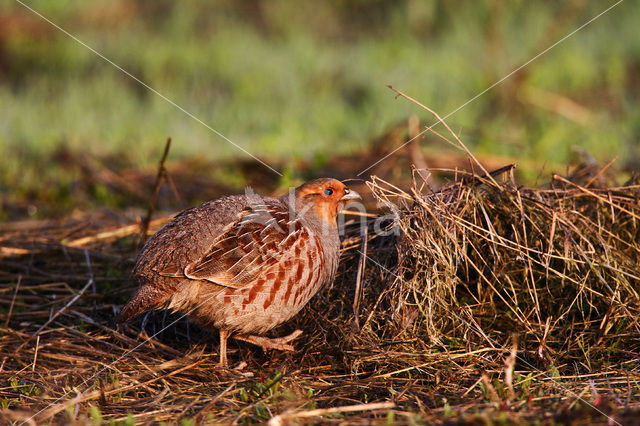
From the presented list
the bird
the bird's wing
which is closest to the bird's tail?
the bird

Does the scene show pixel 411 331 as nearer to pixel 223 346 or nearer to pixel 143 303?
pixel 223 346

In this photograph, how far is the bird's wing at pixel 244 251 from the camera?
367cm

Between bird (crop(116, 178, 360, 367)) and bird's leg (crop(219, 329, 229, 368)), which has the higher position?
bird (crop(116, 178, 360, 367))

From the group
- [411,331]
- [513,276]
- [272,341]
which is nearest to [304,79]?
[513,276]

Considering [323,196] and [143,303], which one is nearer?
[143,303]

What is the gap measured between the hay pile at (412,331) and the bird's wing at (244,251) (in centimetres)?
52

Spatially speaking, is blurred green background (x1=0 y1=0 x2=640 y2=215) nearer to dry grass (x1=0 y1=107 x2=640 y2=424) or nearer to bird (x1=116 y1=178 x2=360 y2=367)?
dry grass (x1=0 y1=107 x2=640 y2=424)

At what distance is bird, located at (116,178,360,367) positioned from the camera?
3.68 metres

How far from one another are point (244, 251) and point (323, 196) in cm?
75

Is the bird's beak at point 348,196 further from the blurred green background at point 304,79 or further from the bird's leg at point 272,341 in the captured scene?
the blurred green background at point 304,79

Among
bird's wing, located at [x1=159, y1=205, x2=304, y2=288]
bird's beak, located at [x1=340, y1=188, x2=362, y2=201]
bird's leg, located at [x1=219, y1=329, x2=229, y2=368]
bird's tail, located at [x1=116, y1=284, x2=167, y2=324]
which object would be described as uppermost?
bird's beak, located at [x1=340, y1=188, x2=362, y2=201]

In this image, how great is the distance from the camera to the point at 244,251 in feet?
12.3

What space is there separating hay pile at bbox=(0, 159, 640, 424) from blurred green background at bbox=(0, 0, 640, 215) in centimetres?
308

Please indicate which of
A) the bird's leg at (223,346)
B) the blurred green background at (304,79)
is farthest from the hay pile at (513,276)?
the blurred green background at (304,79)
